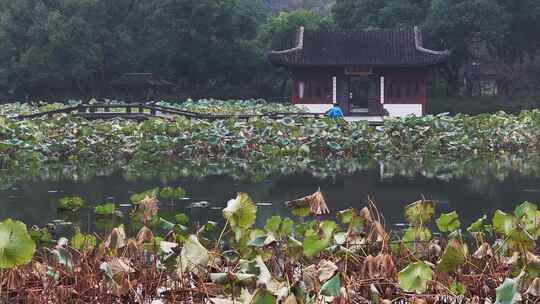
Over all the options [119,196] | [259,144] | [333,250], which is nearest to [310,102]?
[259,144]

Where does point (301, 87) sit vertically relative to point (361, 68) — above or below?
below

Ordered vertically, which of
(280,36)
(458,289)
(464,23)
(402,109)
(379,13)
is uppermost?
(458,289)

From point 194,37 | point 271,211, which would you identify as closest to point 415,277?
point 271,211

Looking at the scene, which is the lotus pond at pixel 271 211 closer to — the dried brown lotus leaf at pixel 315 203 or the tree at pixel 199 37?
the dried brown lotus leaf at pixel 315 203

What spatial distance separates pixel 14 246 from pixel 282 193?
706 cm

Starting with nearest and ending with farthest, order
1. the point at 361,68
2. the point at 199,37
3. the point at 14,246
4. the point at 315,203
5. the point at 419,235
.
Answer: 1. the point at 14,246
2. the point at 315,203
3. the point at 419,235
4. the point at 361,68
5. the point at 199,37

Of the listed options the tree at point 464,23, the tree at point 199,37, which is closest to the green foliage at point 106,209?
the tree at point 464,23

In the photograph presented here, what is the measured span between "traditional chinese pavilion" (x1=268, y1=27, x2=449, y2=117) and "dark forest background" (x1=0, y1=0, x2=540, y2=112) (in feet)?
10.3

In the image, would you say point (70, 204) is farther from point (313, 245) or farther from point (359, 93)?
point (359, 93)

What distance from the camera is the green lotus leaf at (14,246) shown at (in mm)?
3381

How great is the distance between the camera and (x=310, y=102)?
3186cm

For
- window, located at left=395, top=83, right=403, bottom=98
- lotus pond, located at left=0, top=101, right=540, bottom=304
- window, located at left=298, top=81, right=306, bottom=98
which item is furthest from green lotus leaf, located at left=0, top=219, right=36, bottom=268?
window, located at left=395, top=83, right=403, bottom=98

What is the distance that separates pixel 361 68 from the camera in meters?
31.0

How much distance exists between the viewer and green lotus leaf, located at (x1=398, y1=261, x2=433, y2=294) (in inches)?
139
